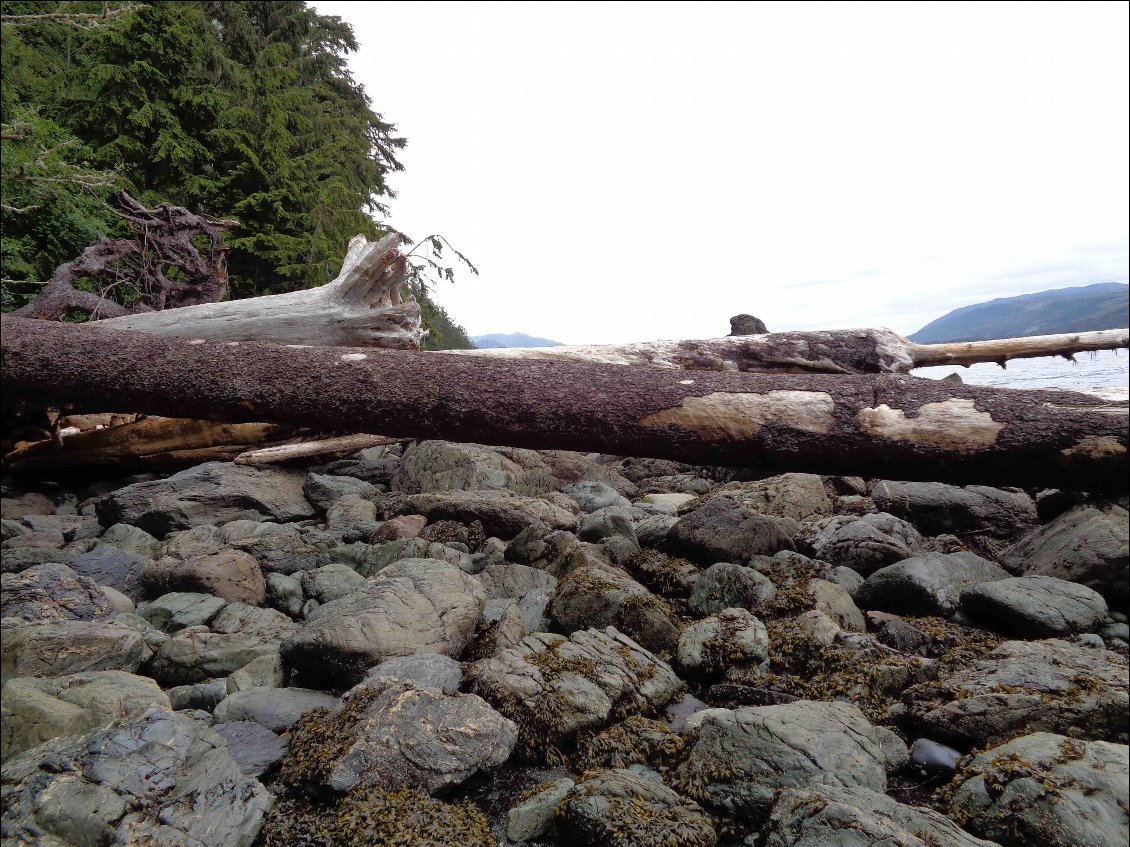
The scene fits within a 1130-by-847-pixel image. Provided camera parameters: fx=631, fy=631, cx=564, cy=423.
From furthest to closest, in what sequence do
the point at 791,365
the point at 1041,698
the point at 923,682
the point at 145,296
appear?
the point at 145,296, the point at 791,365, the point at 923,682, the point at 1041,698

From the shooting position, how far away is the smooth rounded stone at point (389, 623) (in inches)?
139

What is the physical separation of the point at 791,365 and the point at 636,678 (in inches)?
122

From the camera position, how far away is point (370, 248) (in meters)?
6.54

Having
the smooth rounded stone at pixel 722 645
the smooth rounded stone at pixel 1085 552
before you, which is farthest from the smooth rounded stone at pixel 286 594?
the smooth rounded stone at pixel 1085 552

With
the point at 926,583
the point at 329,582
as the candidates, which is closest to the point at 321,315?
the point at 329,582

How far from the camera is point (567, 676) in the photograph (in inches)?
137

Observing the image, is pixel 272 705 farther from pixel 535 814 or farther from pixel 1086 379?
pixel 1086 379

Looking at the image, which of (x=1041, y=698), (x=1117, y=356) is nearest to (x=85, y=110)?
(x=1041, y=698)

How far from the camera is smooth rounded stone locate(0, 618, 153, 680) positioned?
10.9 feet

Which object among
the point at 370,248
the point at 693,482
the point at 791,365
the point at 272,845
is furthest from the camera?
the point at 693,482

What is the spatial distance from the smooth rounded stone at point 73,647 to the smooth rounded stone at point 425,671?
1440 millimetres

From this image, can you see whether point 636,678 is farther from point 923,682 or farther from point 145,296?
point 145,296

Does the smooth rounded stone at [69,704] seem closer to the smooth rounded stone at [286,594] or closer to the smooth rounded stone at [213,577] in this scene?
the smooth rounded stone at [213,577]

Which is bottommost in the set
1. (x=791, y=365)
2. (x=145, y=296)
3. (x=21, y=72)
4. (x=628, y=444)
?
(x=628, y=444)
